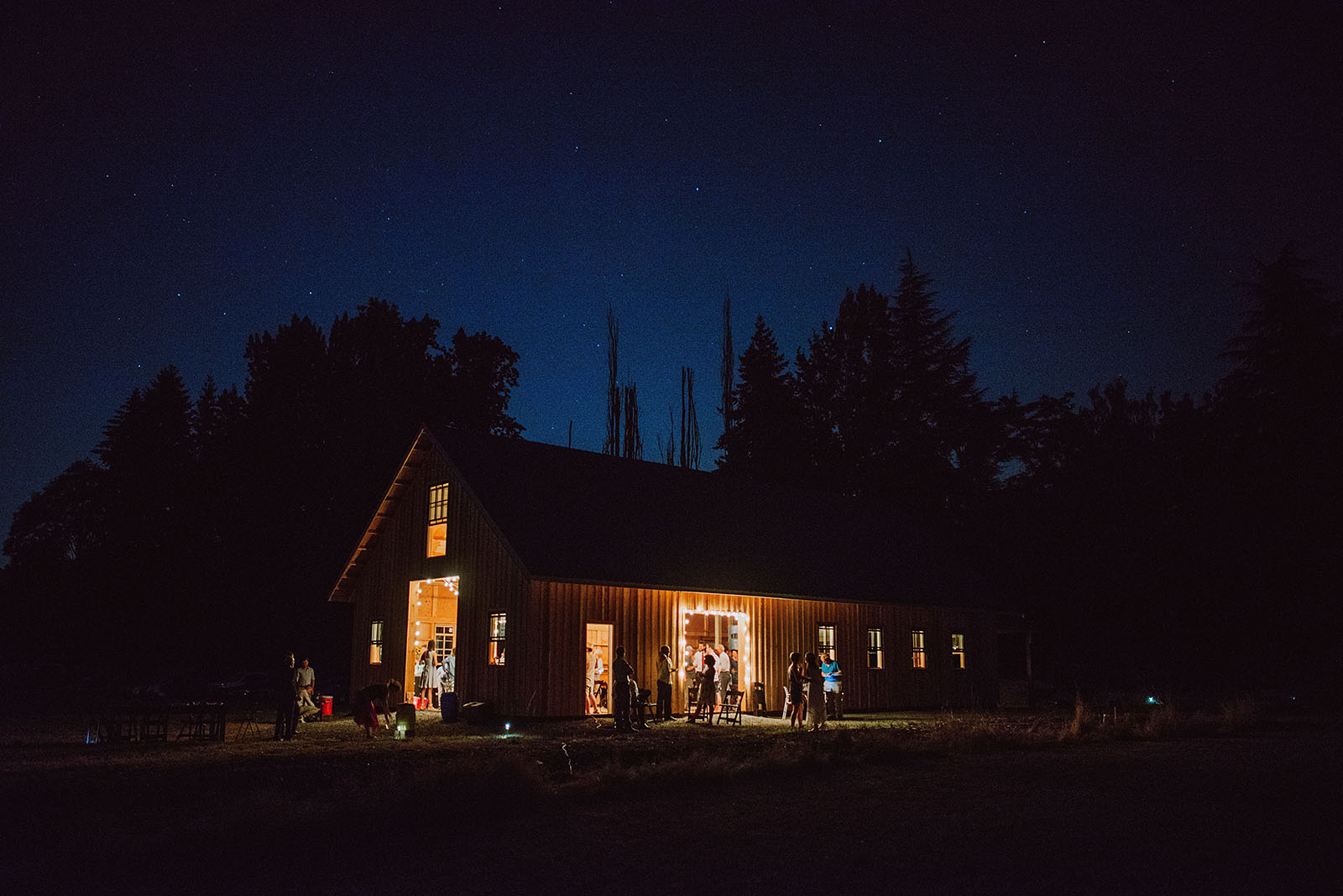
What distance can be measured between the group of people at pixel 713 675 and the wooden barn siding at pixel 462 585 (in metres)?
3.77

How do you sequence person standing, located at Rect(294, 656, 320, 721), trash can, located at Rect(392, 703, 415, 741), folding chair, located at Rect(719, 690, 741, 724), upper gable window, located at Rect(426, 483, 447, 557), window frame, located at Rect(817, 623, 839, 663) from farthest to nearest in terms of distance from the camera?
window frame, located at Rect(817, 623, 839, 663) → upper gable window, located at Rect(426, 483, 447, 557) → folding chair, located at Rect(719, 690, 741, 724) → person standing, located at Rect(294, 656, 320, 721) → trash can, located at Rect(392, 703, 415, 741)

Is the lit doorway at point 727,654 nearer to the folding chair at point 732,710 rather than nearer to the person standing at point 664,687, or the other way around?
the folding chair at point 732,710

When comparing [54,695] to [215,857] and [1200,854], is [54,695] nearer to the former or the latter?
[215,857]

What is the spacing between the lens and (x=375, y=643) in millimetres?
26359

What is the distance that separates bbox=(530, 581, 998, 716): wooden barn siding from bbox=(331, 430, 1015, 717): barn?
42mm

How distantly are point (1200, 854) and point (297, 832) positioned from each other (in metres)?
7.64

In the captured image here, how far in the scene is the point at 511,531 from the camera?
70.8 feet

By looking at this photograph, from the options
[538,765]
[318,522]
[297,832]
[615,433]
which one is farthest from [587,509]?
[615,433]

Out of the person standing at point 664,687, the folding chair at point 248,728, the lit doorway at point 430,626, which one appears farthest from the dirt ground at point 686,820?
the lit doorway at point 430,626

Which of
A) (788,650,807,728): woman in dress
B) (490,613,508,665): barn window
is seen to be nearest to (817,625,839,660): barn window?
(788,650,807,728): woman in dress

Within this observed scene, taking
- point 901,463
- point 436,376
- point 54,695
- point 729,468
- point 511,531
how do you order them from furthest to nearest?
point 729,468, point 901,463, point 436,376, point 54,695, point 511,531

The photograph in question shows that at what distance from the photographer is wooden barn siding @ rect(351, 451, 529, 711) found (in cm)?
2166

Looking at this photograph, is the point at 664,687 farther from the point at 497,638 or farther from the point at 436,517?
the point at 436,517

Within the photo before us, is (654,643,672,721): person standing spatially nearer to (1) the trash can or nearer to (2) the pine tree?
(1) the trash can
